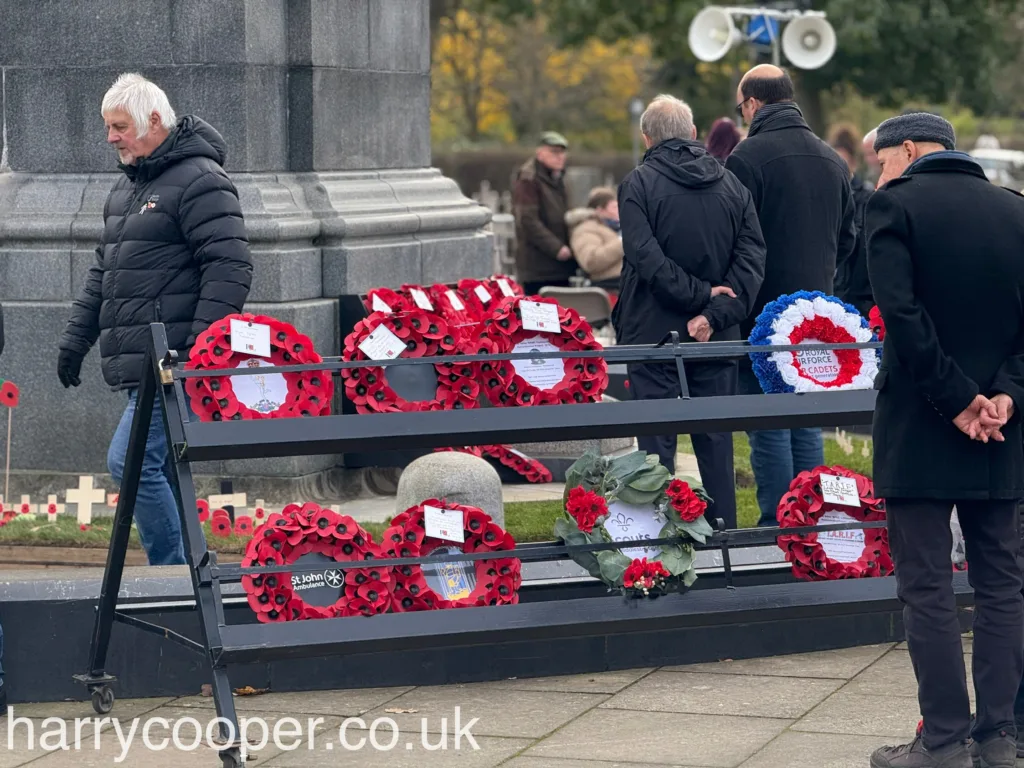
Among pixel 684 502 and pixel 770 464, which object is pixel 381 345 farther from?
pixel 770 464

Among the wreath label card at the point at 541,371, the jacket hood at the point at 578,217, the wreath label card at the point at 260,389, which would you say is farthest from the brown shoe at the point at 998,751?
the jacket hood at the point at 578,217

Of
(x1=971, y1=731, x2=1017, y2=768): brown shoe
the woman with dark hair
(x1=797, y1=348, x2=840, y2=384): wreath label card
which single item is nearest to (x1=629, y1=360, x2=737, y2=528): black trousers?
(x1=797, y1=348, x2=840, y2=384): wreath label card

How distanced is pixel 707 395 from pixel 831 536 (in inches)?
44.8

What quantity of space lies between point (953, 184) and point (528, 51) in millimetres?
43233

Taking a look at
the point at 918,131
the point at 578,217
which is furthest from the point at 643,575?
the point at 578,217

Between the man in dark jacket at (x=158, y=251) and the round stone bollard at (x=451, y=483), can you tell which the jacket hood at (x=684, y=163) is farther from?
the man in dark jacket at (x=158, y=251)

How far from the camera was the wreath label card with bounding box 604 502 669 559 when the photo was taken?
5.70m

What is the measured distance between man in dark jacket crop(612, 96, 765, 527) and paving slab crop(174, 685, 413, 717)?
1709mm

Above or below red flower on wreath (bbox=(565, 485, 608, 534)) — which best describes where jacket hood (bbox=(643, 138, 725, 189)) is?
above

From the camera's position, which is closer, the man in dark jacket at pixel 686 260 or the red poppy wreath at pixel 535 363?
the red poppy wreath at pixel 535 363

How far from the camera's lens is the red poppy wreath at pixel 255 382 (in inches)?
208

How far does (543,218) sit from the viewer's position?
13.9 metres

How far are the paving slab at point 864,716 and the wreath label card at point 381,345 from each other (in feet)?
5.47

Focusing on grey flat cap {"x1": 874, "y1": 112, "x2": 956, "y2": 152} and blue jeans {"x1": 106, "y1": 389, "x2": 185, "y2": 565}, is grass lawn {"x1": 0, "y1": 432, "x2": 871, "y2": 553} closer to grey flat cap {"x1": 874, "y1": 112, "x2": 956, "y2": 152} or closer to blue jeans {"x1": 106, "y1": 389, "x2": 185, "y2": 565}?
blue jeans {"x1": 106, "y1": 389, "x2": 185, "y2": 565}
